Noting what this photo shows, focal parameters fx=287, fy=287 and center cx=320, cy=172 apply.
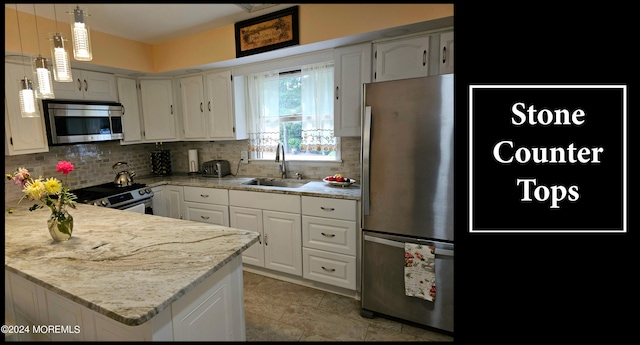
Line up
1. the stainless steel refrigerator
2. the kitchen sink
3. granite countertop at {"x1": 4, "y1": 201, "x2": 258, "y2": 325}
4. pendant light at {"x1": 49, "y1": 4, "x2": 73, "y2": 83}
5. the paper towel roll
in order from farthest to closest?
1. the paper towel roll
2. the kitchen sink
3. the stainless steel refrigerator
4. pendant light at {"x1": 49, "y1": 4, "x2": 73, "y2": 83}
5. granite countertop at {"x1": 4, "y1": 201, "x2": 258, "y2": 325}

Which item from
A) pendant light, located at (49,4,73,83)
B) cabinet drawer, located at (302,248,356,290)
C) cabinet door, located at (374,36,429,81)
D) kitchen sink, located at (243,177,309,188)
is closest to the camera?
pendant light, located at (49,4,73,83)

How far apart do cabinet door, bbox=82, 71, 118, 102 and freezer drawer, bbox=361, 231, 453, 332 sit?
2.50 m

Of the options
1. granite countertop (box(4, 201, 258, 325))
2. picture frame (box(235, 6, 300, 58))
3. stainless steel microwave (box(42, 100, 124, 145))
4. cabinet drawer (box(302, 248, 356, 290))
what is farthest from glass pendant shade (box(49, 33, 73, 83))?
cabinet drawer (box(302, 248, 356, 290))

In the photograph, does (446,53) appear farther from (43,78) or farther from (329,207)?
(43,78)

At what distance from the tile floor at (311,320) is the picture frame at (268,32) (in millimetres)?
1763

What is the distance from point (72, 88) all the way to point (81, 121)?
26 centimetres

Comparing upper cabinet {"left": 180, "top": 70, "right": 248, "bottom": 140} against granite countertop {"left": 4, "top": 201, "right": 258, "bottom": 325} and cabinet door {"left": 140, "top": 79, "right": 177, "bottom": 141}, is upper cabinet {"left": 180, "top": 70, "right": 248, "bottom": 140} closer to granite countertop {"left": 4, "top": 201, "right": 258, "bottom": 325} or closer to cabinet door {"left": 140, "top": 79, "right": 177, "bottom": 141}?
cabinet door {"left": 140, "top": 79, "right": 177, "bottom": 141}

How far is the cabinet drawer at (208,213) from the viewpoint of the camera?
2.48 meters

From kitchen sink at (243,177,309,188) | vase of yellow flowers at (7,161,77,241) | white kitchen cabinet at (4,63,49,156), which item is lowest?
kitchen sink at (243,177,309,188)

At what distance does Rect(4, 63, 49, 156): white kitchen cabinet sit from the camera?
1.90m
